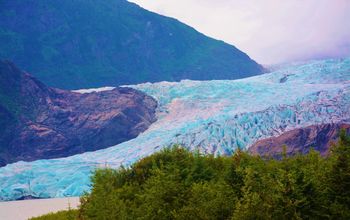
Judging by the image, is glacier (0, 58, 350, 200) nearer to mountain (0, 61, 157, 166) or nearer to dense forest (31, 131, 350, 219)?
mountain (0, 61, 157, 166)

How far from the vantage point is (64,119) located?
6309 cm

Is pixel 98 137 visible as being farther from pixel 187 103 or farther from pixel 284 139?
pixel 284 139

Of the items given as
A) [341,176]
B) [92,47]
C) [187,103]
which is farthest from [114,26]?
[341,176]

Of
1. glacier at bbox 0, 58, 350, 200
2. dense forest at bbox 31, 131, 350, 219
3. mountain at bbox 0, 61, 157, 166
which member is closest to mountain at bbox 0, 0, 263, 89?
mountain at bbox 0, 61, 157, 166

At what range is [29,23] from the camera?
9856cm

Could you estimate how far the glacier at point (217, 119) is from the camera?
41719 millimetres

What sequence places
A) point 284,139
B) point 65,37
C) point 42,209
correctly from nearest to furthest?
1. point 42,209
2. point 284,139
3. point 65,37

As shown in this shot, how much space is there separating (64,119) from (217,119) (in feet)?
79.3

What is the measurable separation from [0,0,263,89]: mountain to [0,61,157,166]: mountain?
29.3 meters

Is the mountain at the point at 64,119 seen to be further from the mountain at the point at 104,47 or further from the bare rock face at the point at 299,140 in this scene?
the mountain at the point at 104,47

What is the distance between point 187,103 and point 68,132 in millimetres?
15957

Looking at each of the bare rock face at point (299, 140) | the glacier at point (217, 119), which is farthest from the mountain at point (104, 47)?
the bare rock face at point (299, 140)

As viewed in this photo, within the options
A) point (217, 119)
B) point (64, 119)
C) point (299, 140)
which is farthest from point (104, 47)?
point (299, 140)

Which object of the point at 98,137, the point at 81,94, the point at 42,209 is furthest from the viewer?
the point at 81,94
